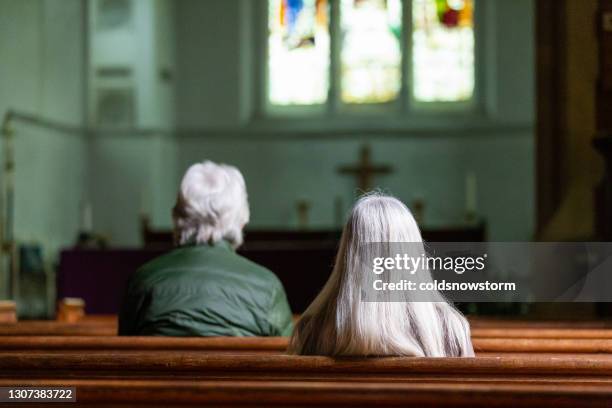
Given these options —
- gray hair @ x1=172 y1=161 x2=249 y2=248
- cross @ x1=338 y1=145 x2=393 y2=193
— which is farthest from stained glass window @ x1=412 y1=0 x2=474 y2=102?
gray hair @ x1=172 y1=161 x2=249 y2=248

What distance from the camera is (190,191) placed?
3955mm

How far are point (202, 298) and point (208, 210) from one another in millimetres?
368

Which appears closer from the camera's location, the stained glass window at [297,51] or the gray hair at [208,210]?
the gray hair at [208,210]

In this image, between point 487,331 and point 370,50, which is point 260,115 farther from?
point 487,331

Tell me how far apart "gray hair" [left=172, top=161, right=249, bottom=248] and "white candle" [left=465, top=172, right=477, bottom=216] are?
9559mm

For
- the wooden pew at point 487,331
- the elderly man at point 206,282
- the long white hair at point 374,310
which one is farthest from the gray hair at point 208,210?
the long white hair at point 374,310

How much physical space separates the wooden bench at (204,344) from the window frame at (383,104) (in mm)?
11183

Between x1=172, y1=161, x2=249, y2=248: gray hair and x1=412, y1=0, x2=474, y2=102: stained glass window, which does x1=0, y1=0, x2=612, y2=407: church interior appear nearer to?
x1=412, y1=0, x2=474, y2=102: stained glass window

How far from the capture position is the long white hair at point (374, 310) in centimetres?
257

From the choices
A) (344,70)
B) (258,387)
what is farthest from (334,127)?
(258,387)

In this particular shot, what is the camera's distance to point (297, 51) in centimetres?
1480

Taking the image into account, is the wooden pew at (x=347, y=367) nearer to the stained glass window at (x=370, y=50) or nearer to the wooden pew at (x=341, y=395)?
the wooden pew at (x=341, y=395)

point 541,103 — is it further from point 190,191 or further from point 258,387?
point 258,387

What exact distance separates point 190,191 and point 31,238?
→ 885cm
